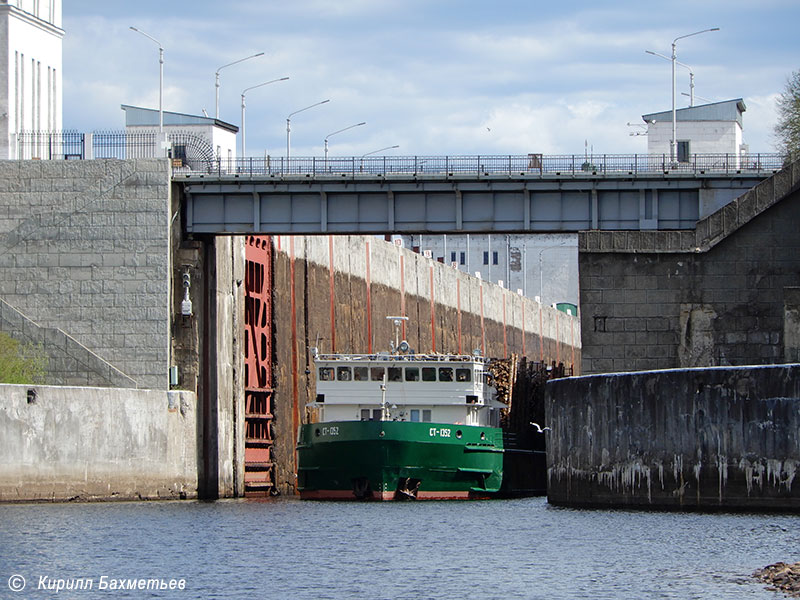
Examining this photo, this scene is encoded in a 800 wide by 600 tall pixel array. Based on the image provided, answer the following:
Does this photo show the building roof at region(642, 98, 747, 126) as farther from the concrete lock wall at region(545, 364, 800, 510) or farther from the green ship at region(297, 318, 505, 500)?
the concrete lock wall at region(545, 364, 800, 510)

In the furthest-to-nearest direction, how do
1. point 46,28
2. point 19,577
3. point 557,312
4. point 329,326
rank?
1. point 557,312
2. point 329,326
3. point 46,28
4. point 19,577

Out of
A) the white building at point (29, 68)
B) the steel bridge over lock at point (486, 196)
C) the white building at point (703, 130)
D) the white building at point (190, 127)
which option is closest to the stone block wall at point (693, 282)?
the steel bridge over lock at point (486, 196)

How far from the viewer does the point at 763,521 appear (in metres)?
42.1

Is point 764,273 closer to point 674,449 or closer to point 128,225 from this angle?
point 674,449

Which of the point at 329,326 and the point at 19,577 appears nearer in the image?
the point at 19,577

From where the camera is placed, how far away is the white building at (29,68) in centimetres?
6600

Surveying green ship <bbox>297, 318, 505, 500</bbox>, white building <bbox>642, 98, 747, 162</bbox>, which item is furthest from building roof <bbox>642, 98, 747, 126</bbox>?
green ship <bbox>297, 318, 505, 500</bbox>

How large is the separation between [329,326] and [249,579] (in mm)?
47475

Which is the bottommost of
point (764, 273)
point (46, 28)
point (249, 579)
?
point (249, 579)

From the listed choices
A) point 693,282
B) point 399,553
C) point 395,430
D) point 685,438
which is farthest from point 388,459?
point 399,553

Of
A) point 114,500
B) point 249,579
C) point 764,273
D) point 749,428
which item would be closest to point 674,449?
point 749,428

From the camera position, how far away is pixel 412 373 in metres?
63.9

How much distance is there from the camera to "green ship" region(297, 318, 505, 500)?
202 ft

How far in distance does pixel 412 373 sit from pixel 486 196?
7.64 meters
